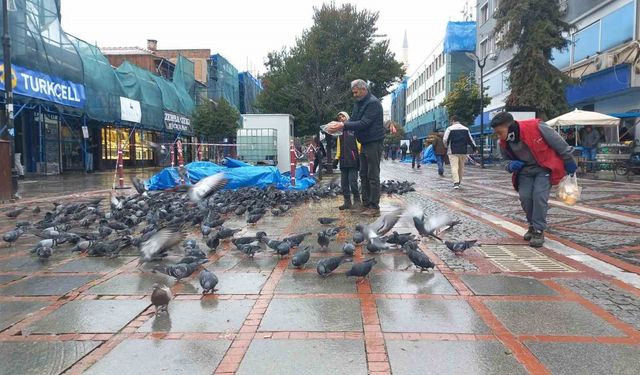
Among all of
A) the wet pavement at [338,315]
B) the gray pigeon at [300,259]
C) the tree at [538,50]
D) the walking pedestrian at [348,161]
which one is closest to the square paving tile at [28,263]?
the wet pavement at [338,315]

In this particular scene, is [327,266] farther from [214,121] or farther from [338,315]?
[214,121]

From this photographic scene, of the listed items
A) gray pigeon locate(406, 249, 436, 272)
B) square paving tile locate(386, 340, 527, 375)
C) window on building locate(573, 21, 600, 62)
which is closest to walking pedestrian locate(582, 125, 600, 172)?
window on building locate(573, 21, 600, 62)

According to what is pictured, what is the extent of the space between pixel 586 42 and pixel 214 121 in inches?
1030

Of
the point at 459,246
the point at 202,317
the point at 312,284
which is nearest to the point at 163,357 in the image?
the point at 202,317

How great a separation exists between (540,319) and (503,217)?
16.6ft

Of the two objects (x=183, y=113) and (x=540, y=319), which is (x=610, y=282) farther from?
(x=183, y=113)

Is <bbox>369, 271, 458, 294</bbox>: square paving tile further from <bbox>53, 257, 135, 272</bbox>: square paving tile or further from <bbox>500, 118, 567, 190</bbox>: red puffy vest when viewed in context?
<bbox>53, 257, 135, 272</bbox>: square paving tile

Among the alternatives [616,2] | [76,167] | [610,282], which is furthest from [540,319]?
Answer: [76,167]

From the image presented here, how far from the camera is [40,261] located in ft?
17.5

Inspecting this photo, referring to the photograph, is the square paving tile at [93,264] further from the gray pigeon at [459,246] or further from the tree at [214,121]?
the tree at [214,121]

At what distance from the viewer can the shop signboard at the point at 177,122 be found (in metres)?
33.3

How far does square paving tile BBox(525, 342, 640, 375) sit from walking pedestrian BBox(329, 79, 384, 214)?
5282 millimetres

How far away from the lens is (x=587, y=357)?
2.74m

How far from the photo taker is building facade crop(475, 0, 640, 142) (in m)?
22.1
